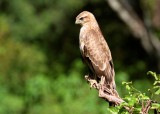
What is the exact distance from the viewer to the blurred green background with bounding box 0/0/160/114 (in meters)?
13.7

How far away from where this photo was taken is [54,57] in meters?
20.9

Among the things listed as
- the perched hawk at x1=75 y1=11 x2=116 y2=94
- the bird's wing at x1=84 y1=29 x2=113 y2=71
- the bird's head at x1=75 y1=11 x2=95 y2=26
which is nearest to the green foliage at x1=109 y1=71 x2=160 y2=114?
the perched hawk at x1=75 y1=11 x2=116 y2=94

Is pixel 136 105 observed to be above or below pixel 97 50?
below

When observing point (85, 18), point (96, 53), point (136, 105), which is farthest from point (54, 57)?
point (136, 105)

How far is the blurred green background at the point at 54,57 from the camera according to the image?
13734mm

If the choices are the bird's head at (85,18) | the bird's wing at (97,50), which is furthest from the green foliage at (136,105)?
the bird's head at (85,18)

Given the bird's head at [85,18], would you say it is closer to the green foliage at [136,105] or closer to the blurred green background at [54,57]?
the green foliage at [136,105]

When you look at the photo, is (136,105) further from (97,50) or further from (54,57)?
(54,57)

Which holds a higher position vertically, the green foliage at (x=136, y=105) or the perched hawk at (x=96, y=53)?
the perched hawk at (x=96, y=53)

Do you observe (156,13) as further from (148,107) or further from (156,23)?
(148,107)

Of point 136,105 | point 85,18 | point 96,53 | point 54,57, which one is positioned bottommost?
point 136,105

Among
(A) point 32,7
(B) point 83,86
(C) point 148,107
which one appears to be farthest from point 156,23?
(C) point 148,107

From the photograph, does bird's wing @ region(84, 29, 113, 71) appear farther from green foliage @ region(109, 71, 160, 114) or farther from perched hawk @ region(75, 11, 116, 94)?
green foliage @ region(109, 71, 160, 114)

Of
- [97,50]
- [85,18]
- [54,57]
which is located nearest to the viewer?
[97,50]
